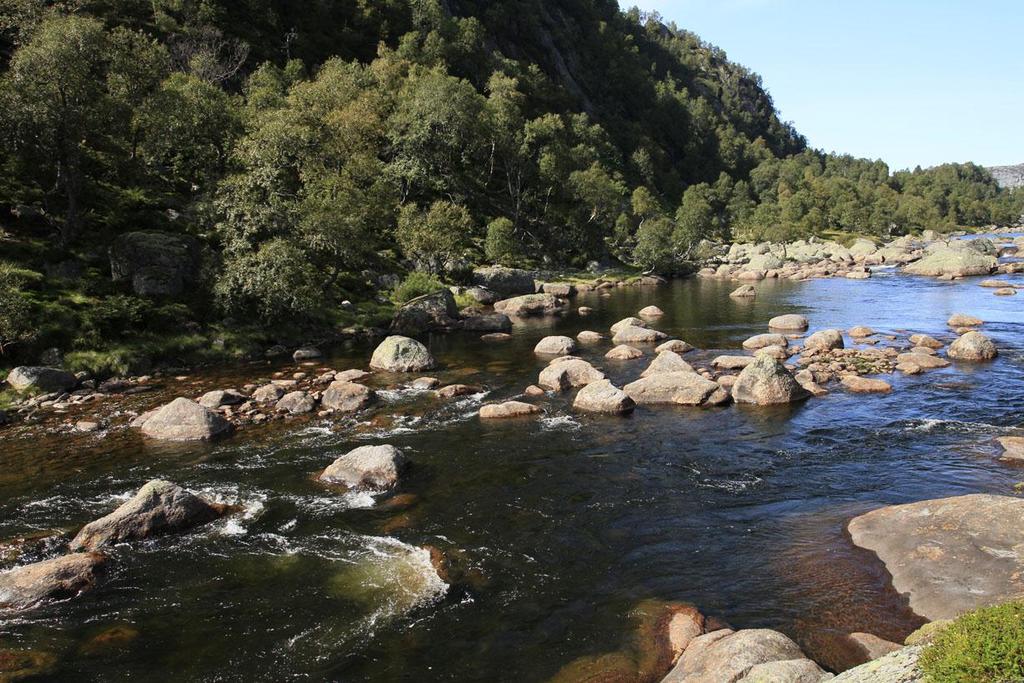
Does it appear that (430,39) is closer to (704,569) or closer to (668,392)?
(668,392)

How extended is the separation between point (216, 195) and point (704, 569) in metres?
48.9

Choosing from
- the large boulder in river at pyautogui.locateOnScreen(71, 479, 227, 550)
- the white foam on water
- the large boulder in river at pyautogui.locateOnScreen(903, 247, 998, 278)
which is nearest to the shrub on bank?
the white foam on water

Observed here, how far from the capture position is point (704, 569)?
619 inches

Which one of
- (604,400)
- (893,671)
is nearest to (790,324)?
(604,400)

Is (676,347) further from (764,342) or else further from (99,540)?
(99,540)

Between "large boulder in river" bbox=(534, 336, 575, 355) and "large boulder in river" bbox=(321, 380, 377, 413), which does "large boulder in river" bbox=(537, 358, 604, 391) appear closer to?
"large boulder in river" bbox=(534, 336, 575, 355)

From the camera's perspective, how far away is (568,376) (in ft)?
111

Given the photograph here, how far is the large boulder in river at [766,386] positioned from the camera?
29.7 metres

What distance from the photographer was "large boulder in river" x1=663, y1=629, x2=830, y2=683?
33.1 ft

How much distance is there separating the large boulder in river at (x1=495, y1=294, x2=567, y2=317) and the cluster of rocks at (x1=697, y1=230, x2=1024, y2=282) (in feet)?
83.5

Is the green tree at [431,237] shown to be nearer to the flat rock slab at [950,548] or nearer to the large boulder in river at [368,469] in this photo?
the large boulder in river at [368,469]

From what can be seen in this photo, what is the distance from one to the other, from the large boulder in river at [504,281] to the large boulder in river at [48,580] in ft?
193

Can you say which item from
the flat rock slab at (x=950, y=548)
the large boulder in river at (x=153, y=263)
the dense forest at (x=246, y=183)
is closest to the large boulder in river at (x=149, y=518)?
the flat rock slab at (x=950, y=548)

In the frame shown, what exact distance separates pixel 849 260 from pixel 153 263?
115042mm
